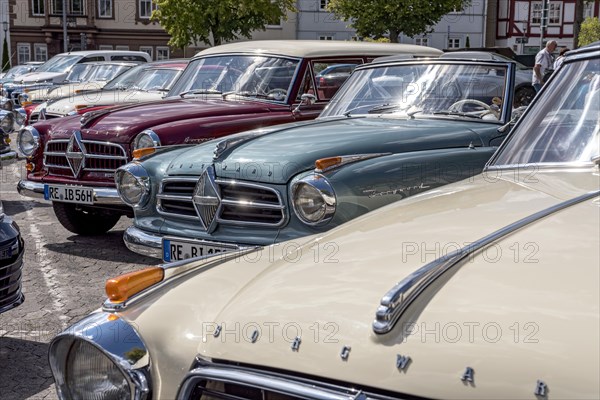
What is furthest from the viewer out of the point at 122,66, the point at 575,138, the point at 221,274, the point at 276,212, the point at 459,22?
the point at 459,22

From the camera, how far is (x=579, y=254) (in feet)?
6.16

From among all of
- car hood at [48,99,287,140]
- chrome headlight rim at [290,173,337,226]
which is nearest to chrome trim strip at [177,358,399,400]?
chrome headlight rim at [290,173,337,226]

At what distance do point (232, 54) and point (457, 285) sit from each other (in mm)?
6954

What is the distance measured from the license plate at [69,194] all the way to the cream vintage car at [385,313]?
507 centimetres

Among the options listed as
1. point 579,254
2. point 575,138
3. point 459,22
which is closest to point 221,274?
point 579,254

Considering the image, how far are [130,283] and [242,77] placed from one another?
20.3ft

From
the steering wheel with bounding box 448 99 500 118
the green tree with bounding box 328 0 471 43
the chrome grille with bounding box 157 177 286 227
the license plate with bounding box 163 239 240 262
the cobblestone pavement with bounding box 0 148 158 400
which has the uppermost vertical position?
the green tree with bounding box 328 0 471 43

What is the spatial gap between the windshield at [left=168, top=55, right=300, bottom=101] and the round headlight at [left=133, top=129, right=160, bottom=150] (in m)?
1.32

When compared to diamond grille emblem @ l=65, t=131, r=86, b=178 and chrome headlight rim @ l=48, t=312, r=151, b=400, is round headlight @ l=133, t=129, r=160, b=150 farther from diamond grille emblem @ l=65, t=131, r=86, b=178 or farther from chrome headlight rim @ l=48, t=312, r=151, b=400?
chrome headlight rim @ l=48, t=312, r=151, b=400

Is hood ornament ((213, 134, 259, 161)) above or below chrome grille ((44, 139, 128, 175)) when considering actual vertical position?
above

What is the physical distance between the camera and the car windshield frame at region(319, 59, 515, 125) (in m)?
6.01

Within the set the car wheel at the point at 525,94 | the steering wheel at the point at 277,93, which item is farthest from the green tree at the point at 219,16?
the steering wheel at the point at 277,93

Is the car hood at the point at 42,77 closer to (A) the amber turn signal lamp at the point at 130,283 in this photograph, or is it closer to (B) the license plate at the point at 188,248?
(B) the license plate at the point at 188,248

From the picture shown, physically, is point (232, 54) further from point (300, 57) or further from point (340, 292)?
point (340, 292)
